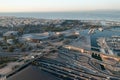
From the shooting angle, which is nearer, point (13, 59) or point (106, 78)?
point (106, 78)

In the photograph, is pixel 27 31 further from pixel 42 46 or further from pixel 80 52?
pixel 80 52

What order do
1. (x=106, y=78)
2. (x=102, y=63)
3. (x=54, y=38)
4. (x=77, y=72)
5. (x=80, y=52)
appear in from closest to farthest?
(x=106, y=78), (x=77, y=72), (x=102, y=63), (x=80, y=52), (x=54, y=38)

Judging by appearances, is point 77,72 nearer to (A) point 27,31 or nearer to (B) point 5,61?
(B) point 5,61

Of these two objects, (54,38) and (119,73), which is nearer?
(119,73)

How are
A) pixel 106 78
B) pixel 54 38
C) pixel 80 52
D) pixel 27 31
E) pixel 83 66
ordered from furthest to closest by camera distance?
pixel 27 31 → pixel 54 38 → pixel 80 52 → pixel 83 66 → pixel 106 78

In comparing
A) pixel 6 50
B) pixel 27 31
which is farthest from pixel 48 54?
pixel 27 31

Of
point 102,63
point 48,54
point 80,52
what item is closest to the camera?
point 102,63

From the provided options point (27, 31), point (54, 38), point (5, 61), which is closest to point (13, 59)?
point (5, 61)

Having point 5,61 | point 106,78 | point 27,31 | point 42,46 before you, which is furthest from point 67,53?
point 27,31

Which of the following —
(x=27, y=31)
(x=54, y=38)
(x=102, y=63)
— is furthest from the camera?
(x=27, y=31)
